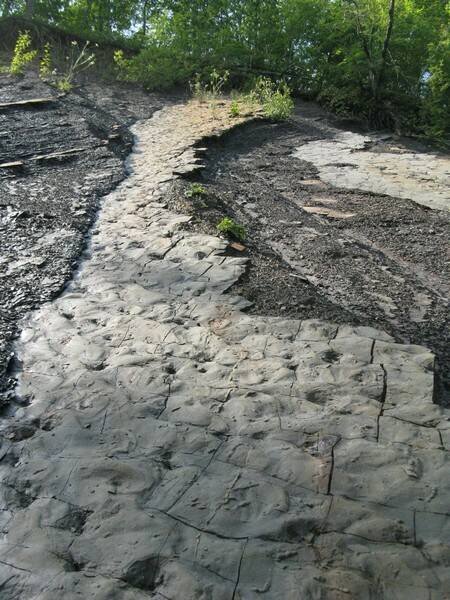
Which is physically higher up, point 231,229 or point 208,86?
point 208,86

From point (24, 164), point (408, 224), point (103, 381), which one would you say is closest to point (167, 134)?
point (24, 164)

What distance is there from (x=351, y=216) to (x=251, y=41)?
10217mm

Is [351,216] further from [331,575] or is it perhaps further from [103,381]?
[331,575]

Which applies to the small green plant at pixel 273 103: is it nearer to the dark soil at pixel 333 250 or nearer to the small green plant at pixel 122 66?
the dark soil at pixel 333 250

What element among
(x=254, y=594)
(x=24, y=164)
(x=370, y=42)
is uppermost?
(x=370, y=42)

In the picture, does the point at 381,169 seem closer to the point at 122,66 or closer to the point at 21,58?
the point at 122,66

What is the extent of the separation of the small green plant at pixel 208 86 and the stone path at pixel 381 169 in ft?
13.6

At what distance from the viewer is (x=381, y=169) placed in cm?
798

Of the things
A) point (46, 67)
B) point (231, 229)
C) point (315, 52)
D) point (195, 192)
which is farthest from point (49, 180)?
point (315, 52)

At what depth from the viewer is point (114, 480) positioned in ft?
8.00

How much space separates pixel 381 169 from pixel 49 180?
484 cm

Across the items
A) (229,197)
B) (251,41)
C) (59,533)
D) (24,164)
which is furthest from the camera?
(251,41)

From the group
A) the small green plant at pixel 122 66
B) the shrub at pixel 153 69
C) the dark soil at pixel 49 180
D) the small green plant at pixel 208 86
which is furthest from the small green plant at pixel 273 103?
the small green plant at pixel 122 66

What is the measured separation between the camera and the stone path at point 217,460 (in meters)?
2.00
